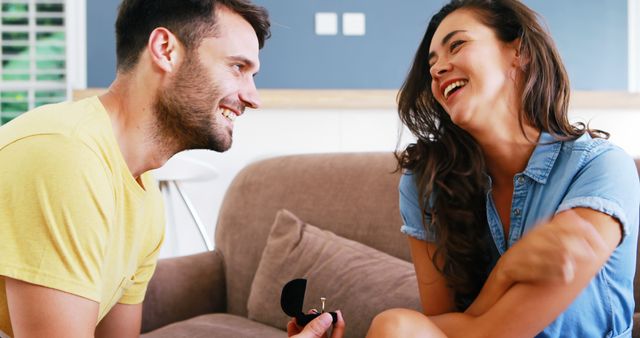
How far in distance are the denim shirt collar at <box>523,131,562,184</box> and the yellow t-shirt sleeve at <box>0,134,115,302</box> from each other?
82cm

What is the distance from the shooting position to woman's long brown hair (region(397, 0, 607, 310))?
5.03 ft

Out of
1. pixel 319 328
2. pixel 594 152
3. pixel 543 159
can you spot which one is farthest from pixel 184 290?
pixel 594 152

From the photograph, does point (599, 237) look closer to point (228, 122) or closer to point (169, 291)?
point (228, 122)

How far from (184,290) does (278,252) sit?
14.2 inches

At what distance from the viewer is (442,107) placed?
A: 5.50ft

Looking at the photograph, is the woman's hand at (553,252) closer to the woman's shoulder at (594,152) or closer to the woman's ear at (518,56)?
the woman's shoulder at (594,152)

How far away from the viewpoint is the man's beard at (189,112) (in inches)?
58.2

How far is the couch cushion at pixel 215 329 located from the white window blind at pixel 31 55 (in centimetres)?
229

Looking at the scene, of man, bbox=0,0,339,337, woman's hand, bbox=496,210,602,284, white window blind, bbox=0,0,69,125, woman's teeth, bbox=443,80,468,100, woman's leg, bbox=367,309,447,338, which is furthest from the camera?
white window blind, bbox=0,0,69,125

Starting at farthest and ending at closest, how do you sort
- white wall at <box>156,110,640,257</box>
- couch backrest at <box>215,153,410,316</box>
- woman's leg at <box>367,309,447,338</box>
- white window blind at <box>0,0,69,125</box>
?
white window blind at <box>0,0,69,125</box> → white wall at <box>156,110,640,257</box> → couch backrest at <box>215,153,410,316</box> → woman's leg at <box>367,309,447,338</box>

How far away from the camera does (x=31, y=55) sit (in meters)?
4.02

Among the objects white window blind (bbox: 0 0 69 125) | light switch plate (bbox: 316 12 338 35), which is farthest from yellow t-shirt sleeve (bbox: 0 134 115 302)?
white window blind (bbox: 0 0 69 125)

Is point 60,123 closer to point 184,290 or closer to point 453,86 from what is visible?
point 453,86

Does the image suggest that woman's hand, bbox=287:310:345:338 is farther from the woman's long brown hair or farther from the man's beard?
the man's beard
